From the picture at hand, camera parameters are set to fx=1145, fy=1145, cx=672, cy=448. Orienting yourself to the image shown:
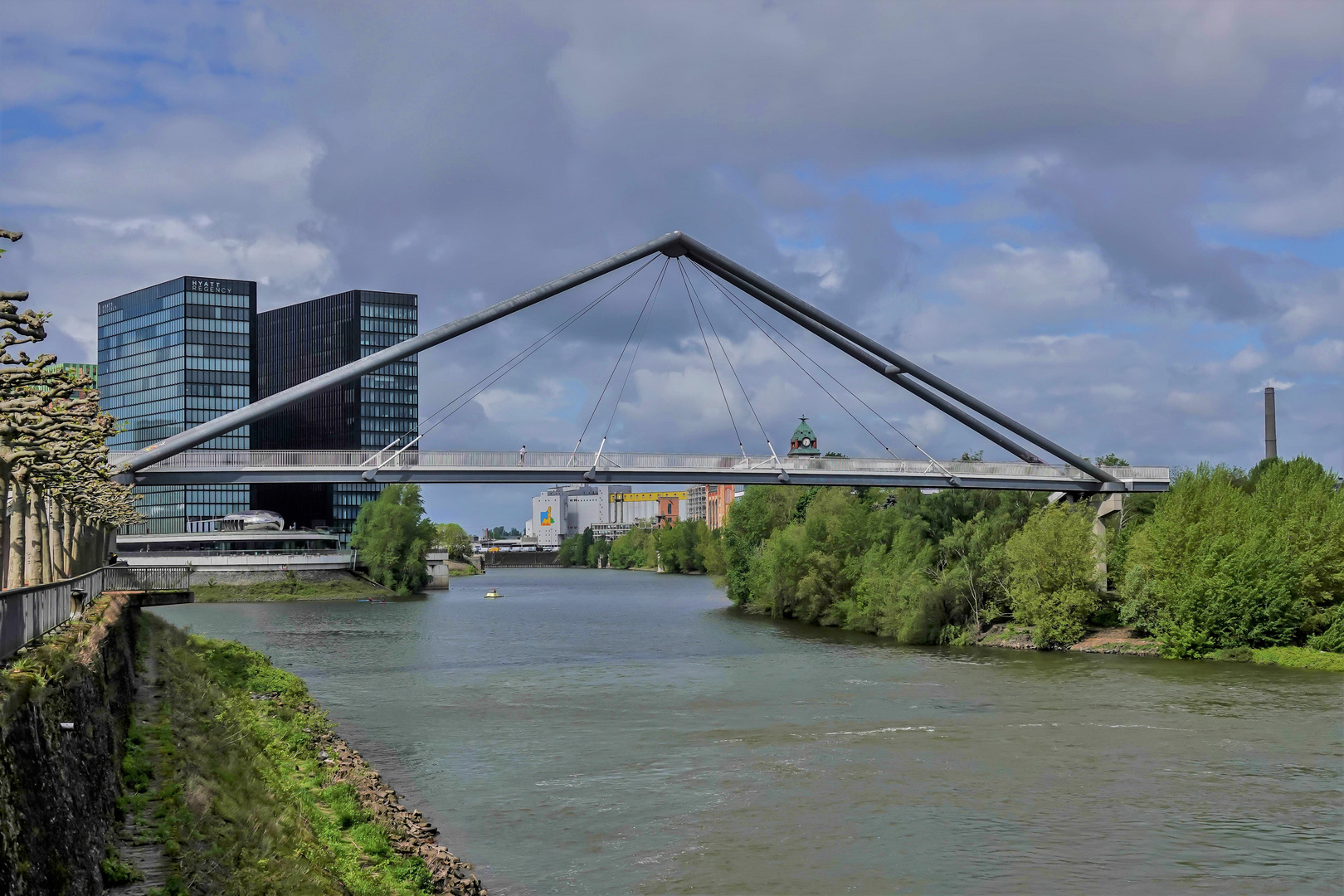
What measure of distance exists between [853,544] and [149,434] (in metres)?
108

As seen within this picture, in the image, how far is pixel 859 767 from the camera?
23688 millimetres

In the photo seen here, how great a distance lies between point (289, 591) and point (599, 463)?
60.8 meters

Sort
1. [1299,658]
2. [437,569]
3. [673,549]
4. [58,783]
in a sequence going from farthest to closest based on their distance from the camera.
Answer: [673,549] → [437,569] → [1299,658] → [58,783]

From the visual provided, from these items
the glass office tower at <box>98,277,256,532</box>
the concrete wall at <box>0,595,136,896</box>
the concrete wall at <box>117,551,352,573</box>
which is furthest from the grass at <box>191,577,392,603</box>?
the concrete wall at <box>0,595,136,896</box>

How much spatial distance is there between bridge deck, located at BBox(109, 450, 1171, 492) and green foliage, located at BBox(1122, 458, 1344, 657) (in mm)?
8377

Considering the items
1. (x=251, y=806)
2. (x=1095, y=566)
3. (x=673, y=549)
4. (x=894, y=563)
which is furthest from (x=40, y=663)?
(x=673, y=549)

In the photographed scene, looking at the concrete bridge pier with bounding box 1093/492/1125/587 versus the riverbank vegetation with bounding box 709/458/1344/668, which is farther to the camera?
the concrete bridge pier with bounding box 1093/492/1125/587

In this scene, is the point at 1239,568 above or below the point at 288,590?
above

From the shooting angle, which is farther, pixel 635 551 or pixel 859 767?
pixel 635 551

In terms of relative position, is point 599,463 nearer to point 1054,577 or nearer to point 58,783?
point 1054,577

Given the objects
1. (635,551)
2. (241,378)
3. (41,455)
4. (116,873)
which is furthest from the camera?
(635,551)

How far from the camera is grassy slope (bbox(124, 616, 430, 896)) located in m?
13.4

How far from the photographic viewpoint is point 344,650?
162 feet

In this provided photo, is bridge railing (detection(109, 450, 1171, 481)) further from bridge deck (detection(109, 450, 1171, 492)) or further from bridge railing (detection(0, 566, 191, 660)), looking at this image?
bridge railing (detection(0, 566, 191, 660))
